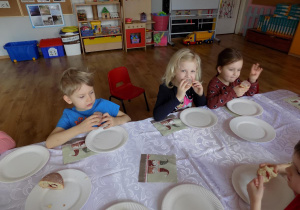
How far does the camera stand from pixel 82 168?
814mm

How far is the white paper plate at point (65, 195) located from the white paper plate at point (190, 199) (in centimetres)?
30

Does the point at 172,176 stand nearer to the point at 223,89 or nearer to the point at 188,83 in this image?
the point at 188,83

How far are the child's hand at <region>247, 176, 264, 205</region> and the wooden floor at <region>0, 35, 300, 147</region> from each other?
1.78 m

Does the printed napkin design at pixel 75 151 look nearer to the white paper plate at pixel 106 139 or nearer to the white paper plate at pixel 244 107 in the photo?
the white paper plate at pixel 106 139

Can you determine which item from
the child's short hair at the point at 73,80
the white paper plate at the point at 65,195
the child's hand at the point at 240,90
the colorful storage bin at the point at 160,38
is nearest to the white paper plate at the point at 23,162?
the white paper plate at the point at 65,195

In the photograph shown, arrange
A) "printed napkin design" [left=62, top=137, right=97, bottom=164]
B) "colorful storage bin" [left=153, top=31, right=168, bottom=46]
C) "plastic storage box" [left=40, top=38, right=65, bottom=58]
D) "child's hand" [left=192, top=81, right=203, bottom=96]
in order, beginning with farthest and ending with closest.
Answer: "colorful storage bin" [left=153, top=31, right=168, bottom=46], "plastic storage box" [left=40, top=38, right=65, bottom=58], "child's hand" [left=192, top=81, right=203, bottom=96], "printed napkin design" [left=62, top=137, right=97, bottom=164]

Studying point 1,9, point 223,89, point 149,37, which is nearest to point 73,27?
point 1,9

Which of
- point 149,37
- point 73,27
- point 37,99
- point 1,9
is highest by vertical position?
point 1,9

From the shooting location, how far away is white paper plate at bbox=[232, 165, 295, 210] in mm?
648

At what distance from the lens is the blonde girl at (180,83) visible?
113 centimetres

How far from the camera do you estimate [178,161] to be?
0.85 meters

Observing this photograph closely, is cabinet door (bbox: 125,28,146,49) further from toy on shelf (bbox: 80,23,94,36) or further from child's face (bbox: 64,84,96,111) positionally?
child's face (bbox: 64,84,96,111)

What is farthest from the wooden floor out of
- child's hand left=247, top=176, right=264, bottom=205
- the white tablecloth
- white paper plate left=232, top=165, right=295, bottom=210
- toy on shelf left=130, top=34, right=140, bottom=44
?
child's hand left=247, top=176, right=264, bottom=205

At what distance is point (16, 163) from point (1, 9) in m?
4.61
